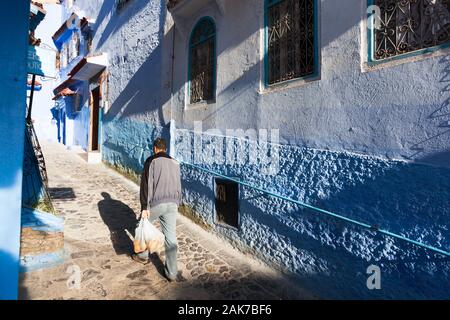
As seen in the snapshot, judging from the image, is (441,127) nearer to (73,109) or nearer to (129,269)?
(129,269)

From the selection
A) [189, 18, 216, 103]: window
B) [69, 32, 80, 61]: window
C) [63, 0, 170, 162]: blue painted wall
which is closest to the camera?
[189, 18, 216, 103]: window

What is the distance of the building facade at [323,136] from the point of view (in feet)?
8.01

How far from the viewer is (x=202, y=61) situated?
5531 millimetres

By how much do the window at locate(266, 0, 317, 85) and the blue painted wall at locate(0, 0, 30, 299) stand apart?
3015mm

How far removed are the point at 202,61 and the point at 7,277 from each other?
4.73m

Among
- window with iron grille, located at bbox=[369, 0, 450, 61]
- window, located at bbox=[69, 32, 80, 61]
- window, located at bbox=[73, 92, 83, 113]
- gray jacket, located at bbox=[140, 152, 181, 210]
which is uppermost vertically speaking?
window, located at bbox=[69, 32, 80, 61]

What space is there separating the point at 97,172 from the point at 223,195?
5817 millimetres

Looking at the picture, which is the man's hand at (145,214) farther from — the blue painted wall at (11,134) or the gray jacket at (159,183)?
the blue painted wall at (11,134)

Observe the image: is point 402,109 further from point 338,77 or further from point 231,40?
point 231,40

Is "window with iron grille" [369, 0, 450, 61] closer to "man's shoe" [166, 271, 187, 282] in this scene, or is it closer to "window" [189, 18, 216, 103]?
"window" [189, 18, 216, 103]

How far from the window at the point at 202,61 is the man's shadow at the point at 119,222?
9.19ft

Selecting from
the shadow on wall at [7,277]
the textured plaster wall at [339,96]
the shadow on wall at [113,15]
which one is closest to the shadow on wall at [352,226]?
the textured plaster wall at [339,96]

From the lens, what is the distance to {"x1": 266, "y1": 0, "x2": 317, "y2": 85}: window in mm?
3496

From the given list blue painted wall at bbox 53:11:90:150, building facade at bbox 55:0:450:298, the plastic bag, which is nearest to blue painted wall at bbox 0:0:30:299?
the plastic bag
